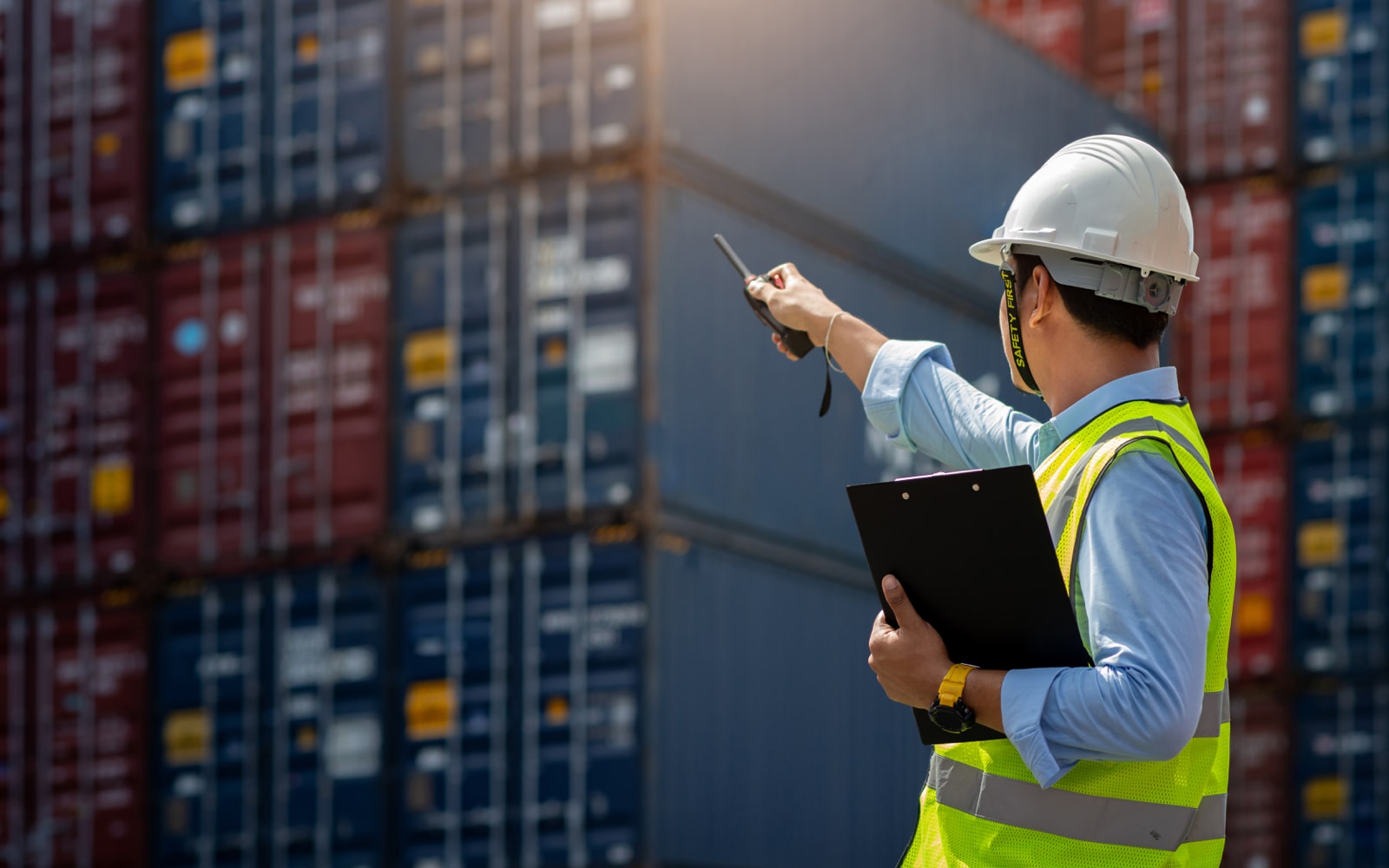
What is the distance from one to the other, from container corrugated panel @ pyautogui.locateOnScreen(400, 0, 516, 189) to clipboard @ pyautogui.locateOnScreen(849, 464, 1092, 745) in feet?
28.3

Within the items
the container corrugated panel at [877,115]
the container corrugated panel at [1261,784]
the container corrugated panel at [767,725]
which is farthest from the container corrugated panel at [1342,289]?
the container corrugated panel at [767,725]

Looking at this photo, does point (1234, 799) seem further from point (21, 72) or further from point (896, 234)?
point (21, 72)

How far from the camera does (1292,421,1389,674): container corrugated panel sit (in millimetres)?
14586

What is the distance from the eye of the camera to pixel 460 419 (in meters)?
11.2

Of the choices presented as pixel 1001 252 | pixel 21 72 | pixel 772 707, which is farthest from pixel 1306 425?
pixel 1001 252

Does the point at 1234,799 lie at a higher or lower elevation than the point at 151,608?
lower

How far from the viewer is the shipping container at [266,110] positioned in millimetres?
11844

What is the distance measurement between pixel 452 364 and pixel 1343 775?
287 inches

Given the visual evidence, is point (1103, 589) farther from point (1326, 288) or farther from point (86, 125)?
point (1326, 288)

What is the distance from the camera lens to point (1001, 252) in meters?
3.11

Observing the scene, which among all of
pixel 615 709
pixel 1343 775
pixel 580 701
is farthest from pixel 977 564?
pixel 1343 775

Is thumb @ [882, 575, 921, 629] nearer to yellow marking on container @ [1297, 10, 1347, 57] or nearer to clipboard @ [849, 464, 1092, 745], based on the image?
clipboard @ [849, 464, 1092, 745]

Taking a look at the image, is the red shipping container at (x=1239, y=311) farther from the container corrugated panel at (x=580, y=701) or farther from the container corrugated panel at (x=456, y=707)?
the container corrugated panel at (x=456, y=707)

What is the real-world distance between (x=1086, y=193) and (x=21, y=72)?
11.5 metres
